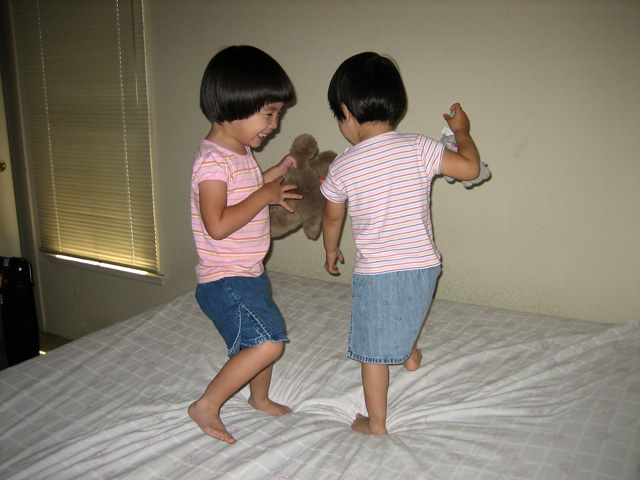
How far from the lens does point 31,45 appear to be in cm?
265

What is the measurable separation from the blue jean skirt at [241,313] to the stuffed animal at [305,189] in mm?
230

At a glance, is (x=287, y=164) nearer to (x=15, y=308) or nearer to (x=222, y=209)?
(x=222, y=209)

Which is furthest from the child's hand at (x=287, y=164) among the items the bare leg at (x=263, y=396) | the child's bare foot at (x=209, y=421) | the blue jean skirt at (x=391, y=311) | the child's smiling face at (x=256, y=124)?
the child's bare foot at (x=209, y=421)

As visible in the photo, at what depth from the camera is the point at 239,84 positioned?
1194 millimetres

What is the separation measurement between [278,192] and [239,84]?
0.28m

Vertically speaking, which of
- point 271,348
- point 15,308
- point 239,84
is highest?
point 239,84

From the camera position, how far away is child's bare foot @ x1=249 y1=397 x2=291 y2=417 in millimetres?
Answer: 1354

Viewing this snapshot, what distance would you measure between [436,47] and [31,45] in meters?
2.16

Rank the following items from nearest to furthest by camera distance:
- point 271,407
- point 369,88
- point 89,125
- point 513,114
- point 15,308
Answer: point 369,88 → point 271,407 → point 513,114 → point 15,308 → point 89,125

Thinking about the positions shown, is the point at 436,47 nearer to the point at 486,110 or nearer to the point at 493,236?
the point at 486,110

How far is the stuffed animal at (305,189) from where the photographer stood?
1413 mm

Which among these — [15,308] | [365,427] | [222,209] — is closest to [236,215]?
[222,209]

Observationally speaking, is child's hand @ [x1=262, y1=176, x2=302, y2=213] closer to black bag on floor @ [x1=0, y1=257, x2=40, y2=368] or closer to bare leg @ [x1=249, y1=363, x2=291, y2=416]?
bare leg @ [x1=249, y1=363, x2=291, y2=416]

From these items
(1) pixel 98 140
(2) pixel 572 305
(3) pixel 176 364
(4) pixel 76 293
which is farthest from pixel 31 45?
(2) pixel 572 305
